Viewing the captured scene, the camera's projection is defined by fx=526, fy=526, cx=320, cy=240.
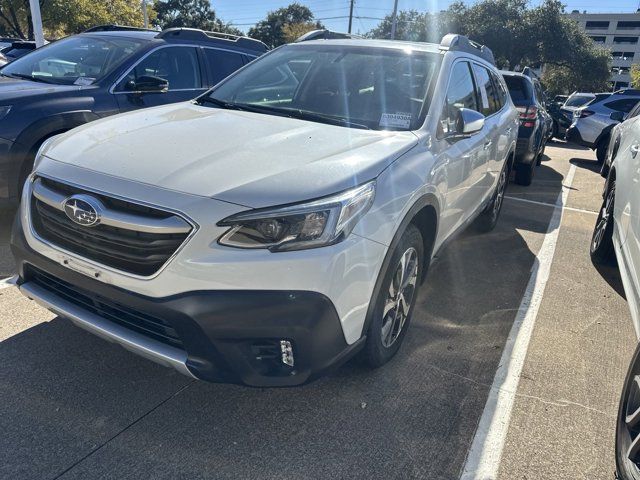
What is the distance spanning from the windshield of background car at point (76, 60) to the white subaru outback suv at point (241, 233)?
2329 millimetres

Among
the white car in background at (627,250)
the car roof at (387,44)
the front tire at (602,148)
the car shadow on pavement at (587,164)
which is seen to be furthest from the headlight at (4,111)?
the front tire at (602,148)

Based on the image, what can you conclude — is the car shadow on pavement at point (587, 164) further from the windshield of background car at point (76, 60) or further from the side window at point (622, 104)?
the windshield of background car at point (76, 60)

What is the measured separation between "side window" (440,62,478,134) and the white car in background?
4.00 ft

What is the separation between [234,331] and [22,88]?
3725 millimetres

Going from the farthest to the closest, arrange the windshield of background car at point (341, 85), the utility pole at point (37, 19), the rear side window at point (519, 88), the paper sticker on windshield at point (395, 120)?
the utility pole at point (37, 19) → the rear side window at point (519, 88) → the windshield of background car at point (341, 85) → the paper sticker on windshield at point (395, 120)

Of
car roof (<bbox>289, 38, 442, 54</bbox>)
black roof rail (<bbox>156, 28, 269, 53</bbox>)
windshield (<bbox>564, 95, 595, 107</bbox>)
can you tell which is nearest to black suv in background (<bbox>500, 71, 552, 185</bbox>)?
black roof rail (<bbox>156, 28, 269, 53</bbox>)

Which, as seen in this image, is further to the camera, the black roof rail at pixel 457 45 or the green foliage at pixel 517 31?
the green foliage at pixel 517 31

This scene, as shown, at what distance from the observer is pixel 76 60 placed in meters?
5.34

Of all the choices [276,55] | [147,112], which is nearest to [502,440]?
[147,112]

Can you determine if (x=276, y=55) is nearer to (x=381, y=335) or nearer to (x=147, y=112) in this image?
(x=147, y=112)

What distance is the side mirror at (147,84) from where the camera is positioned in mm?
4999

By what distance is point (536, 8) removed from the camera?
3734 cm

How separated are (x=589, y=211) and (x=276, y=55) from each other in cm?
515

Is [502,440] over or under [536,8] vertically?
under
